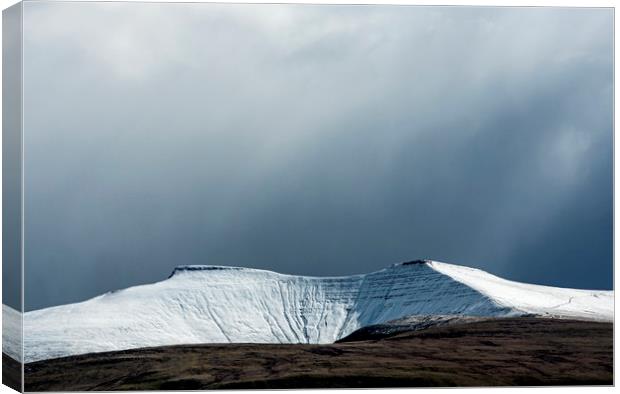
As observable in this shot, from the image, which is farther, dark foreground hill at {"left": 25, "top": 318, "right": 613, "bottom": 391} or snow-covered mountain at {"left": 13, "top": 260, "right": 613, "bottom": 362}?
snow-covered mountain at {"left": 13, "top": 260, "right": 613, "bottom": 362}

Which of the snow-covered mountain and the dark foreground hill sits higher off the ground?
the snow-covered mountain

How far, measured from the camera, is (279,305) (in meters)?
85.6

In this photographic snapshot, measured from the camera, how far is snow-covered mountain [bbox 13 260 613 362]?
7738 centimetres

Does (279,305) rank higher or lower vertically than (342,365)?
higher

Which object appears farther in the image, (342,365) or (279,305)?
(279,305)

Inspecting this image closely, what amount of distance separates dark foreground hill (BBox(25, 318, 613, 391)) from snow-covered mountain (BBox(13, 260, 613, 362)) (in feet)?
7.11

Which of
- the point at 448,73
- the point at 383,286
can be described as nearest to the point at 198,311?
the point at 383,286

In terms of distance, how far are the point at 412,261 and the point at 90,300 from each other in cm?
1737

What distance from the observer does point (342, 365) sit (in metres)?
71.5

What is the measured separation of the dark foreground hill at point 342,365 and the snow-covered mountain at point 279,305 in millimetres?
2166

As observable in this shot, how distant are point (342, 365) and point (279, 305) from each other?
14652 mm

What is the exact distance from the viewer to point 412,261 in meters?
78.6

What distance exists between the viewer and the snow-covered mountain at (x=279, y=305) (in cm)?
7738

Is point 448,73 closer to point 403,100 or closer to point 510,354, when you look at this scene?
point 403,100
